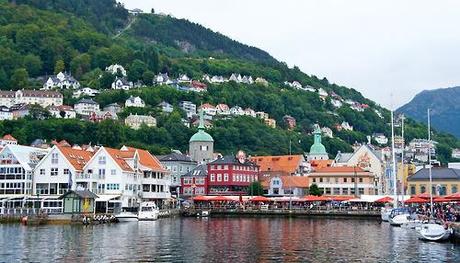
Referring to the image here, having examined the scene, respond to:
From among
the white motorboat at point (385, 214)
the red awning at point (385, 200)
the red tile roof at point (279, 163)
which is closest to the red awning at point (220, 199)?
the red awning at point (385, 200)

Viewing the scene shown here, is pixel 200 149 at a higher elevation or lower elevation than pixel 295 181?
higher

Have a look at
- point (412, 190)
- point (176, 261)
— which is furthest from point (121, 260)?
point (412, 190)

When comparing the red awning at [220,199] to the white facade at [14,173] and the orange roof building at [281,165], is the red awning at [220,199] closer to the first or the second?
the orange roof building at [281,165]

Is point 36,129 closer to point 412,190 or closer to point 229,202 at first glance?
point 229,202

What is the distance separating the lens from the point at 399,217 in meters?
74.6

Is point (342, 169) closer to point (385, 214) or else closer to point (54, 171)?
point (385, 214)

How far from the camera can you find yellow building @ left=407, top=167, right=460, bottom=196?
105312 mm

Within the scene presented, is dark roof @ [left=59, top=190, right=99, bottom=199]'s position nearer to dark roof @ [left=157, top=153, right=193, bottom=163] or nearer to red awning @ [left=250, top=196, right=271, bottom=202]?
red awning @ [left=250, top=196, right=271, bottom=202]

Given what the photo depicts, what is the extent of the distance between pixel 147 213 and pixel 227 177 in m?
35.3

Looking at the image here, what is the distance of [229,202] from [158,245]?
57602 mm

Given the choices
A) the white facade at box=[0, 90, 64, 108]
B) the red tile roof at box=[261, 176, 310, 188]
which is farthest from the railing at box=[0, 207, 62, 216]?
the white facade at box=[0, 90, 64, 108]

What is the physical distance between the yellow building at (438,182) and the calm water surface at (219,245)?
42.3 meters

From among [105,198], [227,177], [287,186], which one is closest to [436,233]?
[105,198]

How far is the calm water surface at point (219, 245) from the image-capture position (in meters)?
42.0
